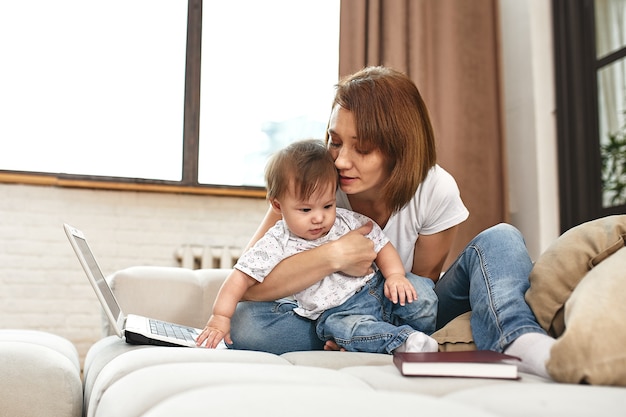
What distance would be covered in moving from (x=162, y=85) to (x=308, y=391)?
9.72ft

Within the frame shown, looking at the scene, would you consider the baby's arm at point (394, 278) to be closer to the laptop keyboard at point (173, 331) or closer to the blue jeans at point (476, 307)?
the blue jeans at point (476, 307)

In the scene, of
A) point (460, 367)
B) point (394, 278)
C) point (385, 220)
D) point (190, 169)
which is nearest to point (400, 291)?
point (394, 278)

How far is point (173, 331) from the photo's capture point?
1.56m

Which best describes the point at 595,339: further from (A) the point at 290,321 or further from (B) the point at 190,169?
(B) the point at 190,169

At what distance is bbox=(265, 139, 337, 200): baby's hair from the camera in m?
1.49

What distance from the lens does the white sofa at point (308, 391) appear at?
0.60m

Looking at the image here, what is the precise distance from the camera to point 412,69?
342cm

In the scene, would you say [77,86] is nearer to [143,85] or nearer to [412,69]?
[143,85]

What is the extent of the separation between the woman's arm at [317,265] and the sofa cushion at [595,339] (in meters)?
0.56

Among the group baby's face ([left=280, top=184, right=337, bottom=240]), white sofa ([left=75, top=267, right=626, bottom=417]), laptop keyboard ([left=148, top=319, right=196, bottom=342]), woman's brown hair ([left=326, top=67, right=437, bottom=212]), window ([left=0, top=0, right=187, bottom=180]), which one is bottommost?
laptop keyboard ([left=148, top=319, right=196, bottom=342])

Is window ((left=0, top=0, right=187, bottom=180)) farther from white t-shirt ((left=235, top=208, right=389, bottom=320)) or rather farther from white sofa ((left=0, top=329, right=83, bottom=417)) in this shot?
white sofa ((left=0, top=329, right=83, bottom=417))

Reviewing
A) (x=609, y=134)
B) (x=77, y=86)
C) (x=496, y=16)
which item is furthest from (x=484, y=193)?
(x=77, y=86)

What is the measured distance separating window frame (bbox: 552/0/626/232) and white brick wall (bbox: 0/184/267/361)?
1.60 metres

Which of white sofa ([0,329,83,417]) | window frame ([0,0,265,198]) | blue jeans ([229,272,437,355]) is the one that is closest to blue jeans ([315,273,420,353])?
blue jeans ([229,272,437,355])
